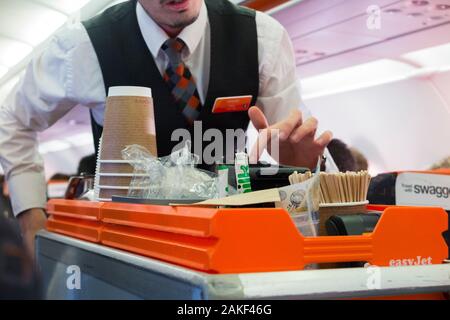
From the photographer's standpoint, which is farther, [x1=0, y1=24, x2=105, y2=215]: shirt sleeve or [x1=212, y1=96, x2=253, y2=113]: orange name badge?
[x1=0, y1=24, x2=105, y2=215]: shirt sleeve

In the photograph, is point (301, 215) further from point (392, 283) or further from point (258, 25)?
point (258, 25)

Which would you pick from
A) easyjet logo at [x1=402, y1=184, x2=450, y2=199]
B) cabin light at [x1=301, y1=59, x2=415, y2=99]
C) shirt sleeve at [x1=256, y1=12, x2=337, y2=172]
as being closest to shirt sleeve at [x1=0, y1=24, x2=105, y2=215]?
shirt sleeve at [x1=256, y1=12, x2=337, y2=172]

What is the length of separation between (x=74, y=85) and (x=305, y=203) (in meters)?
1.24

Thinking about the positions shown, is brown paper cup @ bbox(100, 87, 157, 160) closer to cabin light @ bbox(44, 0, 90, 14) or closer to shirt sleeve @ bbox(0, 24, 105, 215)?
shirt sleeve @ bbox(0, 24, 105, 215)

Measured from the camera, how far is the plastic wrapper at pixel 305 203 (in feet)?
2.84

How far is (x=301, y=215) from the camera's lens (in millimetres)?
874

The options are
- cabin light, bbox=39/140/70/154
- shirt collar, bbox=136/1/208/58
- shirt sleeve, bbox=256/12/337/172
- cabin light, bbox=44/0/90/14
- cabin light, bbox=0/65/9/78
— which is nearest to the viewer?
shirt collar, bbox=136/1/208/58

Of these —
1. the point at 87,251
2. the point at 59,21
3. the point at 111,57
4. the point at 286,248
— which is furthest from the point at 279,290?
the point at 59,21

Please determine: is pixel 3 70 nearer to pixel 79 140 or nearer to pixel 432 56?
pixel 432 56

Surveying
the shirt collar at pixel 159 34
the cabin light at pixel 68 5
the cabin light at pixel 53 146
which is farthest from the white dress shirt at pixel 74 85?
the cabin light at pixel 53 146

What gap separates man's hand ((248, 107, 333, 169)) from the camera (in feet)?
4.26

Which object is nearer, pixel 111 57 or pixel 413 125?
pixel 111 57

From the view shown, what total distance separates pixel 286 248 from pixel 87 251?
0.46 m

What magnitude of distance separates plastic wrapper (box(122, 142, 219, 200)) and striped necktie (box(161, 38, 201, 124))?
677 millimetres
